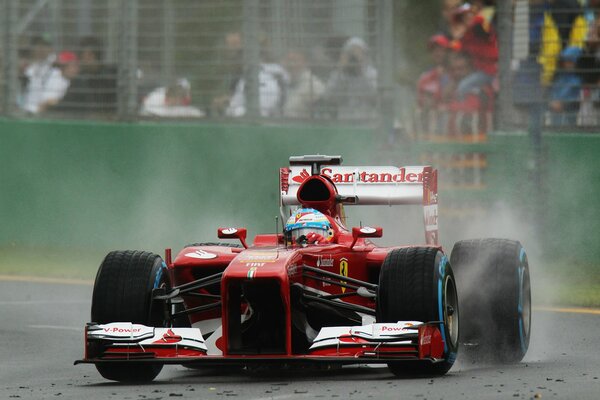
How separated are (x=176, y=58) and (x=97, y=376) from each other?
8061mm

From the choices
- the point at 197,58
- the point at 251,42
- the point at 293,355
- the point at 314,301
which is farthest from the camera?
the point at 197,58

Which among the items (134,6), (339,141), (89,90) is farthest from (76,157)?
(339,141)

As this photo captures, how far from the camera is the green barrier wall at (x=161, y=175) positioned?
53.4 ft

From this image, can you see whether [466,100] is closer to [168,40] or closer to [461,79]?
[461,79]

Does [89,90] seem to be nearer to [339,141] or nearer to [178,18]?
[178,18]

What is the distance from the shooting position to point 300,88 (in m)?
16.7

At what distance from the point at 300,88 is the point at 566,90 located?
10.4 feet

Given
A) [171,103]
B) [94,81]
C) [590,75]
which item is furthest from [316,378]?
[94,81]

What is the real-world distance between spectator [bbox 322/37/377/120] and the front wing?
785cm

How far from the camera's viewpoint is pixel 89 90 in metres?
17.7

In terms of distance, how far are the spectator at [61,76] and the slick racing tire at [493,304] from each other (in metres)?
8.80

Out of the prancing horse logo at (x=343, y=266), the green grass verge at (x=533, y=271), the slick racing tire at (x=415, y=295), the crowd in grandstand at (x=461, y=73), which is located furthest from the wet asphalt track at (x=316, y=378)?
the crowd in grandstand at (x=461, y=73)

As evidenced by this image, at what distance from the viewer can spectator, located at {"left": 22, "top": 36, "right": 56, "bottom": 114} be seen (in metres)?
17.8

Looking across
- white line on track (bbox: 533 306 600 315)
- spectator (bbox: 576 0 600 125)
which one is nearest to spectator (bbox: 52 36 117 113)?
spectator (bbox: 576 0 600 125)
